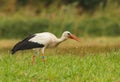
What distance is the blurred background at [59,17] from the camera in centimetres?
2528

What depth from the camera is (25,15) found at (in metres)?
27.6

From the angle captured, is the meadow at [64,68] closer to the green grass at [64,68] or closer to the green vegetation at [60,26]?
the green grass at [64,68]

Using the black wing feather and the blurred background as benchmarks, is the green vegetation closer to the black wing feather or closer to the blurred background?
the blurred background

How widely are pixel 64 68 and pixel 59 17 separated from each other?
15.5 metres

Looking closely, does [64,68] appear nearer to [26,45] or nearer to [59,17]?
[26,45]

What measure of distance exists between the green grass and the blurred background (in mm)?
12366

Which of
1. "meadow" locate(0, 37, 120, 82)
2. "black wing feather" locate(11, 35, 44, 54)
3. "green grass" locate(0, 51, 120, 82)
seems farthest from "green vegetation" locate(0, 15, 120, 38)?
"black wing feather" locate(11, 35, 44, 54)

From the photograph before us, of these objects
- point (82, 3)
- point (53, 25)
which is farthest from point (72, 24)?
point (82, 3)

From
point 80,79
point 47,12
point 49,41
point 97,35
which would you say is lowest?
point 80,79

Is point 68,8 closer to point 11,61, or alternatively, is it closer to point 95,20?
point 95,20

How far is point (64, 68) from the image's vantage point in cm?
1119

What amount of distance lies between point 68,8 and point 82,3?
303 centimetres

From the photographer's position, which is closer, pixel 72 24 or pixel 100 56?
pixel 100 56

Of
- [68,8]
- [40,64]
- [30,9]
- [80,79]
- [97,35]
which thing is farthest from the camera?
[30,9]
